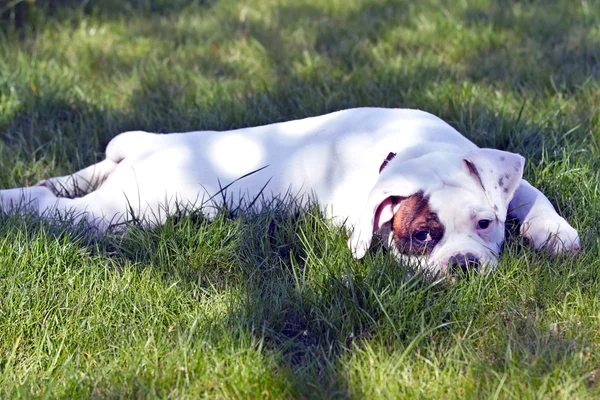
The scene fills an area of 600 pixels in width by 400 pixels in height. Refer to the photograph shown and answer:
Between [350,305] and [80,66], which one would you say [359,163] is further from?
[80,66]

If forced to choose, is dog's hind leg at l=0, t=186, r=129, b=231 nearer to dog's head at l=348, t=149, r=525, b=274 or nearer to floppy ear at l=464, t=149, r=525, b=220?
dog's head at l=348, t=149, r=525, b=274

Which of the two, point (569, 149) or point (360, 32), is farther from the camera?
point (360, 32)

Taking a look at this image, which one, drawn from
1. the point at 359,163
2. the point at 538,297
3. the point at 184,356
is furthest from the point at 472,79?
the point at 184,356

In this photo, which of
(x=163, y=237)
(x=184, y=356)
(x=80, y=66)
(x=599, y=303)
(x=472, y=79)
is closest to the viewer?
(x=184, y=356)

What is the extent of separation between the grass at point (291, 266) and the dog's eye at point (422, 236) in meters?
0.14

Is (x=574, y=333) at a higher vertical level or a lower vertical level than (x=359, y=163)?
lower

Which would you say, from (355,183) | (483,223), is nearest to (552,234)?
(483,223)

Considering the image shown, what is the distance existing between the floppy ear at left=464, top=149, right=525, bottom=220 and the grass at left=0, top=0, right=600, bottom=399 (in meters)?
0.20

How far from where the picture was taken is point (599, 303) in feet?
9.11

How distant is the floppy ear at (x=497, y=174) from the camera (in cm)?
300

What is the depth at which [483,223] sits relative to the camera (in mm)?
2980

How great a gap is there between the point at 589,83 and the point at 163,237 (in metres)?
2.81

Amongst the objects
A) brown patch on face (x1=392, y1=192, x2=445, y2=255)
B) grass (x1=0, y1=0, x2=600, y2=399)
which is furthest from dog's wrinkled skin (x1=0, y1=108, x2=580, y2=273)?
grass (x1=0, y1=0, x2=600, y2=399)

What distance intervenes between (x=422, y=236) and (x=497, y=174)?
378 millimetres
